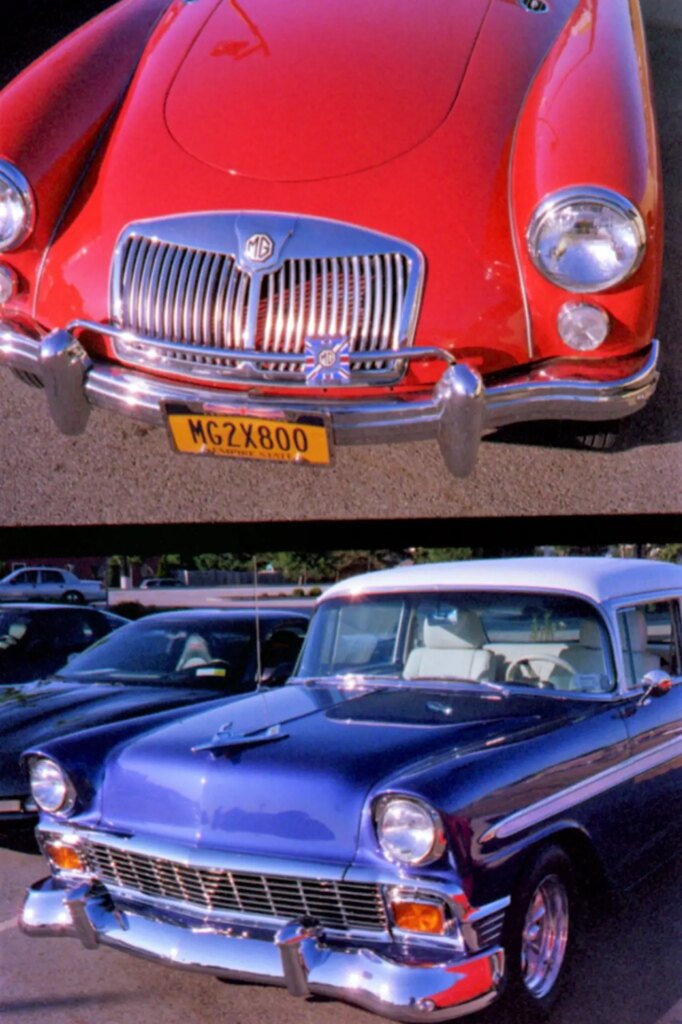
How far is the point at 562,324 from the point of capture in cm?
352

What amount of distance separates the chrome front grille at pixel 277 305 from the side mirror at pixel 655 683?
1.39 metres

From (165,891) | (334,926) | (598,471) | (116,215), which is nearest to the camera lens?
(334,926)

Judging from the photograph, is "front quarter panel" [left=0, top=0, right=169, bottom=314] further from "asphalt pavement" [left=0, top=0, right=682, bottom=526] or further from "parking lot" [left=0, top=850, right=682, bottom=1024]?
"parking lot" [left=0, top=850, right=682, bottom=1024]

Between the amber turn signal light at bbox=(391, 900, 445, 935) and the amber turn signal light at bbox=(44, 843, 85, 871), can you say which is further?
the amber turn signal light at bbox=(44, 843, 85, 871)

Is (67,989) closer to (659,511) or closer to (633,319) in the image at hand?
(633,319)

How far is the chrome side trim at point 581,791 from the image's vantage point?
2.69 meters

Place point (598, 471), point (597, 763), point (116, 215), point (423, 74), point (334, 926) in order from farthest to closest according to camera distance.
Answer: point (598, 471) < point (423, 74) < point (116, 215) < point (597, 763) < point (334, 926)

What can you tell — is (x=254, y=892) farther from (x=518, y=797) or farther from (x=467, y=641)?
(x=467, y=641)

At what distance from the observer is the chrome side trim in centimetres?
269

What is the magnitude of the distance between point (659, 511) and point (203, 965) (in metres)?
2.99

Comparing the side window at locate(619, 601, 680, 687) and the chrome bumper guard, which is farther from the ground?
the side window at locate(619, 601, 680, 687)

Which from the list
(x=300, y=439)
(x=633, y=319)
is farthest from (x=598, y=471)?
(x=300, y=439)

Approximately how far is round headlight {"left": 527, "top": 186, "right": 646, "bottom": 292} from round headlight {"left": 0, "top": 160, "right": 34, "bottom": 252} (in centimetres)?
187

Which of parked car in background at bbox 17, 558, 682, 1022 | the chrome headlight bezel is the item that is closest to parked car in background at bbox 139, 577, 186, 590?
parked car in background at bbox 17, 558, 682, 1022
